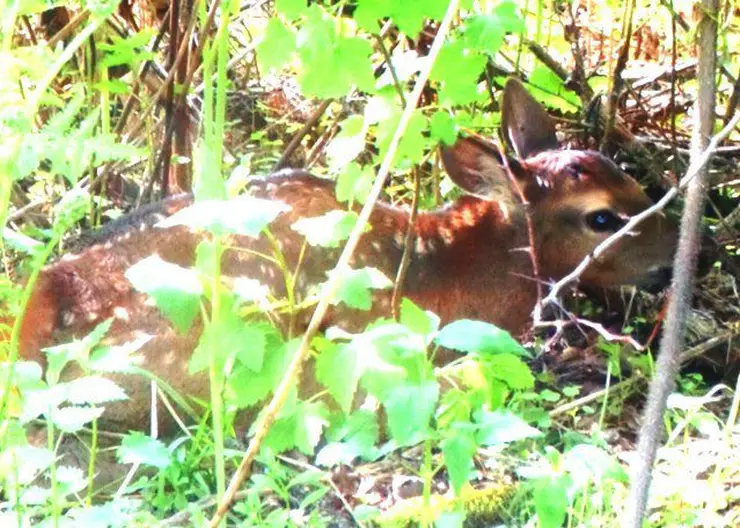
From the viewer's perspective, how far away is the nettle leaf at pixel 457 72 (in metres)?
3.82

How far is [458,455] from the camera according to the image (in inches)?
119

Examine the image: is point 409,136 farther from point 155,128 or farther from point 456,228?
point 155,128

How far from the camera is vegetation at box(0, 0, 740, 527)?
3.05 meters

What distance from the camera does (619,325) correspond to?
20.1 feet

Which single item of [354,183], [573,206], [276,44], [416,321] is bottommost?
[573,206]

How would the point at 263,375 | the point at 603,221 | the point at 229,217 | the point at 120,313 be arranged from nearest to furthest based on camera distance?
the point at 229,217
the point at 263,375
the point at 120,313
the point at 603,221

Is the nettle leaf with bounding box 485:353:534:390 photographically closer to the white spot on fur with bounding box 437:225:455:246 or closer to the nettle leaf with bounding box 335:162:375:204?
the nettle leaf with bounding box 335:162:375:204

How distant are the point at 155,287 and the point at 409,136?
1.09 metres

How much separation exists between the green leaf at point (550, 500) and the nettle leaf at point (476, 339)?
1.04 feet

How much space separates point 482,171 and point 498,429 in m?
2.88

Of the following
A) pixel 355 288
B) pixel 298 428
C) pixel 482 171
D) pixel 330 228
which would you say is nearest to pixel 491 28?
pixel 330 228

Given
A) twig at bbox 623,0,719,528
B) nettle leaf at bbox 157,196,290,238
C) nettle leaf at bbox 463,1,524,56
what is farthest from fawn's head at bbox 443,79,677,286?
nettle leaf at bbox 157,196,290,238

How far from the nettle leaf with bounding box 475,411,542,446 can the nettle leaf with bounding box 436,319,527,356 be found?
17 cm

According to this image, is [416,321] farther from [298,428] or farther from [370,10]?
[370,10]
